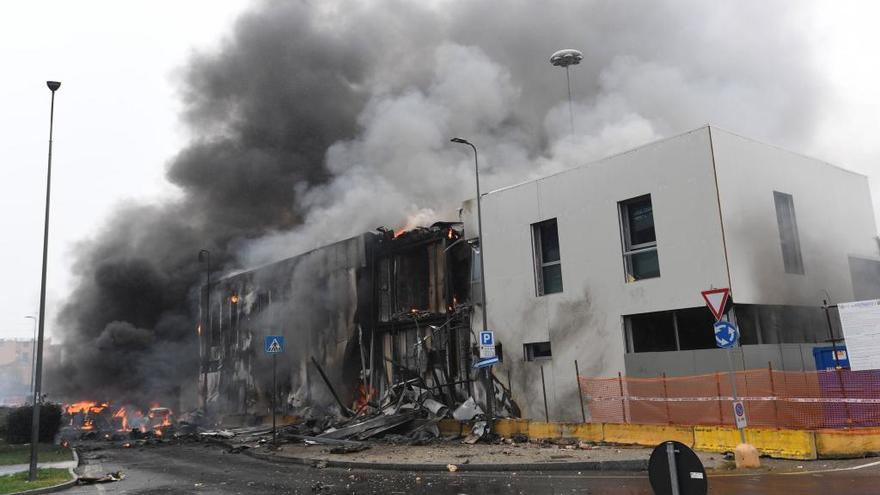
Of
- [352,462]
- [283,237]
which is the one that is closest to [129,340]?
[283,237]

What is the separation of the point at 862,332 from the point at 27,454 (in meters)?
21.3

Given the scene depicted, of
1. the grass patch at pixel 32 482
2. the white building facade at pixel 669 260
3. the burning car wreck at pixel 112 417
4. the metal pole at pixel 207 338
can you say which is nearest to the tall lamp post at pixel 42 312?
the grass patch at pixel 32 482

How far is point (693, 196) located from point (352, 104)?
2328 centimetres

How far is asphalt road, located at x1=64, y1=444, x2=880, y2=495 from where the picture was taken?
823cm

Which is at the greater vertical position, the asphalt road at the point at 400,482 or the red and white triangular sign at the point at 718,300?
the red and white triangular sign at the point at 718,300

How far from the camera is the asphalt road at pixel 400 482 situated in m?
8.23

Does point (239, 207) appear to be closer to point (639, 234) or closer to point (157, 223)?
point (157, 223)

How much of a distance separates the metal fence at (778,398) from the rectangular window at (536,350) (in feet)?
13.2

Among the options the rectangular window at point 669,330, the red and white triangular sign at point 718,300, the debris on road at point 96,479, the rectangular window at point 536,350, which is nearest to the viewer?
the red and white triangular sign at point 718,300

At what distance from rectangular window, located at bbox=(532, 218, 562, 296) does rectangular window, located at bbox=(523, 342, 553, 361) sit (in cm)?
133

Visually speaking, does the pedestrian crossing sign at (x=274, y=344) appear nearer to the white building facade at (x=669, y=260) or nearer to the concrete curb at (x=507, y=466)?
the concrete curb at (x=507, y=466)

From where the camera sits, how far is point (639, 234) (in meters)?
15.4

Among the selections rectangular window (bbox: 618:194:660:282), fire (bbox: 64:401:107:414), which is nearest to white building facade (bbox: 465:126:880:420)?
rectangular window (bbox: 618:194:660:282)

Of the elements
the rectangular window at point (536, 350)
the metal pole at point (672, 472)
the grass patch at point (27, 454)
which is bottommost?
the grass patch at point (27, 454)
